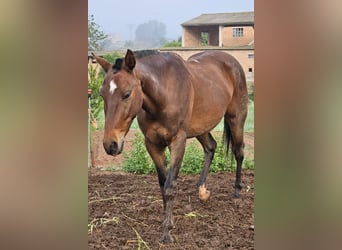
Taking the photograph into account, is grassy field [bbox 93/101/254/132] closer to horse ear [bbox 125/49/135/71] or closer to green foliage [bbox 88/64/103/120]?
green foliage [bbox 88/64/103/120]

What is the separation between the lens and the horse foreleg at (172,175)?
1444 millimetres

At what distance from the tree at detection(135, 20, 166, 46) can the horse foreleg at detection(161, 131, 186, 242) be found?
13.5 inches

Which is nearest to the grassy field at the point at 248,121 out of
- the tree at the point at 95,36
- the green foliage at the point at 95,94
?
the green foliage at the point at 95,94

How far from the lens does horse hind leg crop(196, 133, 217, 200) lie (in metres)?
1.56

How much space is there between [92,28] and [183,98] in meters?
0.43

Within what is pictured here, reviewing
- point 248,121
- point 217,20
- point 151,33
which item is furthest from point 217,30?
point 248,121

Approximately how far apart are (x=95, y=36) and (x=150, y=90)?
0.83 ft

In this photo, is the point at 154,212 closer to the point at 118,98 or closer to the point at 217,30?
the point at 118,98

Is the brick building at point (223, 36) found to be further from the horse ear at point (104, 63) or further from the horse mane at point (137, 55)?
the horse ear at point (104, 63)

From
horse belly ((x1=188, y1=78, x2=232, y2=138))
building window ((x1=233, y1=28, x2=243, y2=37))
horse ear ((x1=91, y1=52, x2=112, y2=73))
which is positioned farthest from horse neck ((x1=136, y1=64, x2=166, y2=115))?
building window ((x1=233, y1=28, x2=243, y2=37))

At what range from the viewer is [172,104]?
145 centimetres

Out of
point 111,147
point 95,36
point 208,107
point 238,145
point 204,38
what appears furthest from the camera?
point 208,107
